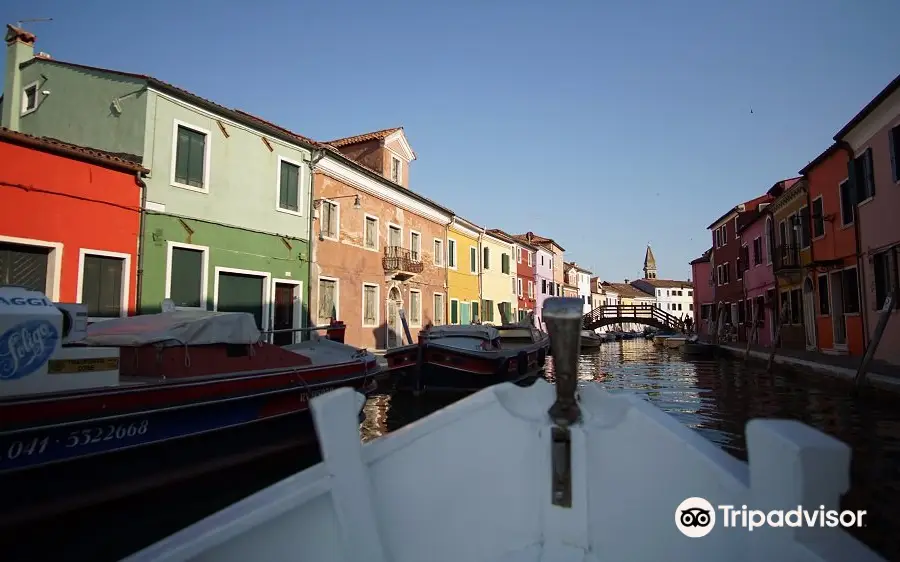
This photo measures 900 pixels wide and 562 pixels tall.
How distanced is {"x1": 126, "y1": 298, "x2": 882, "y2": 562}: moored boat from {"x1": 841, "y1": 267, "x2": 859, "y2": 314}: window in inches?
637

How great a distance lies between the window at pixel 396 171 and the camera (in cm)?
2080

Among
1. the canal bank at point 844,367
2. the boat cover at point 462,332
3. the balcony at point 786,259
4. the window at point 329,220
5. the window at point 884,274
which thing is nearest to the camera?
the canal bank at point 844,367

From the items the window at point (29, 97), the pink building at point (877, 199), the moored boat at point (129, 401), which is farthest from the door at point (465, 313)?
the moored boat at point (129, 401)

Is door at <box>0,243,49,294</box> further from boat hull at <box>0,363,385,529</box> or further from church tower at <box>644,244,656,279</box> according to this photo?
church tower at <box>644,244,656,279</box>

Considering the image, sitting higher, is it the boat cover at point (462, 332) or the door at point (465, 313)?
the door at point (465, 313)

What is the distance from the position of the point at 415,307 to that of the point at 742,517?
20.0m

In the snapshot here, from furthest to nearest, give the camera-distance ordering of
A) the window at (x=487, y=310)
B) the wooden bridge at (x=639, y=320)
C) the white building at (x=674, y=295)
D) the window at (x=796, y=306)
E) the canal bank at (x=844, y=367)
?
the white building at (x=674, y=295) → the wooden bridge at (x=639, y=320) → the window at (x=487, y=310) → the window at (x=796, y=306) → the canal bank at (x=844, y=367)

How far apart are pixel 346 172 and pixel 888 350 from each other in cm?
1530

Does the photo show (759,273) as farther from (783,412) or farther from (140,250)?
(140,250)

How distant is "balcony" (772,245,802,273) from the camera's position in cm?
1877

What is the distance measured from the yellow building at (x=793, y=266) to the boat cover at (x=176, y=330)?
1721 centimetres

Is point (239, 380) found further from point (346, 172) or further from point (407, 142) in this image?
point (407, 142)

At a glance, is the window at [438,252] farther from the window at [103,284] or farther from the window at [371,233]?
the window at [103,284]

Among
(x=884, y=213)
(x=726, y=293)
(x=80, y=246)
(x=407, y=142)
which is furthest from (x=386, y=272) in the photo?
(x=726, y=293)
